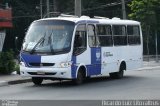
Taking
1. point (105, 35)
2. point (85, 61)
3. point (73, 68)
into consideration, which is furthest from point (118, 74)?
point (73, 68)

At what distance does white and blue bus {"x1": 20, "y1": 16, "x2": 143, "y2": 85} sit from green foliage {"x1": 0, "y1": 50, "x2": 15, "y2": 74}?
479cm

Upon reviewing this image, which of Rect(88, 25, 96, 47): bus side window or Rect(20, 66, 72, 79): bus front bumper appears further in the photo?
Rect(88, 25, 96, 47): bus side window

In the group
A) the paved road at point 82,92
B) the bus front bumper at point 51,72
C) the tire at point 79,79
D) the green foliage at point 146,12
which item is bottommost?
the paved road at point 82,92

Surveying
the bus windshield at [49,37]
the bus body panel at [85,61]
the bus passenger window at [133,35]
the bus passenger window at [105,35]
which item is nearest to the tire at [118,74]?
the bus body panel at [85,61]

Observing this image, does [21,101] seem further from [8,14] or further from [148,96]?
[8,14]

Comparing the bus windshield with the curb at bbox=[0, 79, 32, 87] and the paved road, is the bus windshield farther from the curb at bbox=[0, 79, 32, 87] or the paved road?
the curb at bbox=[0, 79, 32, 87]

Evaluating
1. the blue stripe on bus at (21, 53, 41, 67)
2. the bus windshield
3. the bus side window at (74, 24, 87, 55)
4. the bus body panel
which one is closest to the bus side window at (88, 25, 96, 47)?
the bus body panel

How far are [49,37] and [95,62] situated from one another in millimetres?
2836

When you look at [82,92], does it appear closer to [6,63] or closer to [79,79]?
[79,79]

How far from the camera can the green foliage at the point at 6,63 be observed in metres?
26.6

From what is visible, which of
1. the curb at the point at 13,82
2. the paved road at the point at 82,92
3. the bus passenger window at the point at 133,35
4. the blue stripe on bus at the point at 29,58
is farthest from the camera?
the bus passenger window at the point at 133,35

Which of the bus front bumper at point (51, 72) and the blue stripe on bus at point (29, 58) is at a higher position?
the blue stripe on bus at point (29, 58)

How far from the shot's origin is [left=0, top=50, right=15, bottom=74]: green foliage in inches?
1047

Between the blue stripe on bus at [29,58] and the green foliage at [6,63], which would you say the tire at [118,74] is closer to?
the green foliage at [6,63]
